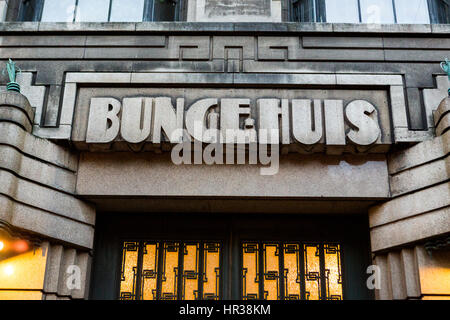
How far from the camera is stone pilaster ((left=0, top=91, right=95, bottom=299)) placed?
32.7 feet

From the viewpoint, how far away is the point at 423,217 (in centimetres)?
1016

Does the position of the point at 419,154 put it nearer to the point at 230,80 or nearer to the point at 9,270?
the point at 230,80

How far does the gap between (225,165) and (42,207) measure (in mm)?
3563

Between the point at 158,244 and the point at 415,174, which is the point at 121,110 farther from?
the point at 415,174

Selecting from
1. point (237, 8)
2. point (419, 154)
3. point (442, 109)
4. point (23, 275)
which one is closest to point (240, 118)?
point (237, 8)

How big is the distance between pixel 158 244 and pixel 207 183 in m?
1.83

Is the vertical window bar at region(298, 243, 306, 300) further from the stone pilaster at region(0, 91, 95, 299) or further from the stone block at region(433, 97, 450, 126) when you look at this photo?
the stone pilaster at region(0, 91, 95, 299)

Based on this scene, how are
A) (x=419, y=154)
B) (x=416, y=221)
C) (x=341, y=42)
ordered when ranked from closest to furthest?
(x=416, y=221) → (x=419, y=154) → (x=341, y=42)

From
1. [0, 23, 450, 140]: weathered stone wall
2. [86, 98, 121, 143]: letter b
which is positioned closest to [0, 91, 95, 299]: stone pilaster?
[86, 98, 121, 143]: letter b

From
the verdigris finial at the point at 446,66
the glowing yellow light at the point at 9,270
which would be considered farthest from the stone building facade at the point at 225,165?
the verdigris finial at the point at 446,66

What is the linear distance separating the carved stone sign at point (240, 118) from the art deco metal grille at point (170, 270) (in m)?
2.34

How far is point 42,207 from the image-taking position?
33.8ft

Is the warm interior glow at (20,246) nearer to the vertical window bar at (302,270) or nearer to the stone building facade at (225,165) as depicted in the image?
the stone building facade at (225,165)

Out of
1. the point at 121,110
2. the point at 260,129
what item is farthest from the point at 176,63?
the point at 260,129
